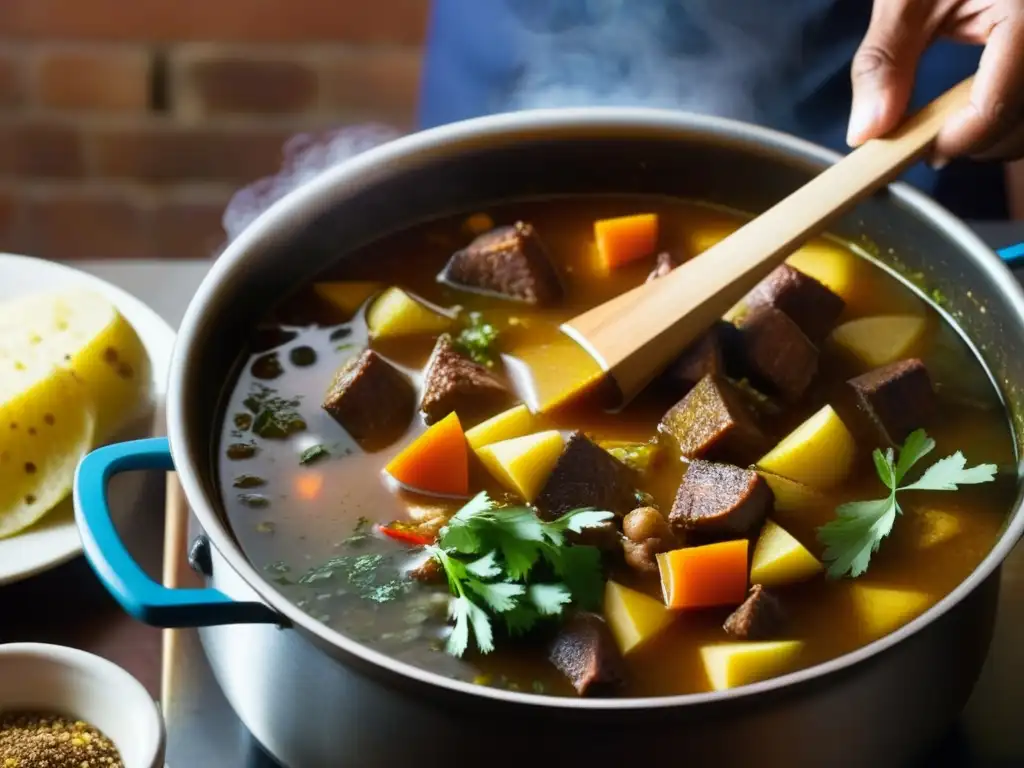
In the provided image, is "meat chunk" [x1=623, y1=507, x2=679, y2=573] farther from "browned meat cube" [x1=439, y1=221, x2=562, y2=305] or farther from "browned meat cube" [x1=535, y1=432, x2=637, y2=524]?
"browned meat cube" [x1=439, y1=221, x2=562, y2=305]

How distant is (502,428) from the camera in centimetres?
175

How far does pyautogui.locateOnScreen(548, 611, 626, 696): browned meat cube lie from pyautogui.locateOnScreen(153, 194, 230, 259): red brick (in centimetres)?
276

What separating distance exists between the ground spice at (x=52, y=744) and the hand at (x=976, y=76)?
4.45 feet

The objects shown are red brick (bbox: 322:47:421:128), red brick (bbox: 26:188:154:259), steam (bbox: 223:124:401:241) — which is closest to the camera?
steam (bbox: 223:124:401:241)

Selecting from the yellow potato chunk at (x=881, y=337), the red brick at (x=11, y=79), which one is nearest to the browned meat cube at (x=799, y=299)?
the yellow potato chunk at (x=881, y=337)

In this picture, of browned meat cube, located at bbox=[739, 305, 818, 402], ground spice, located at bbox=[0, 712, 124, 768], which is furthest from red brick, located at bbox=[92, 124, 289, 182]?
ground spice, located at bbox=[0, 712, 124, 768]

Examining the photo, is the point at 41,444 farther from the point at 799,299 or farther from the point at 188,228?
the point at 188,228

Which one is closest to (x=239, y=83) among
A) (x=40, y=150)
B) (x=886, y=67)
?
(x=40, y=150)

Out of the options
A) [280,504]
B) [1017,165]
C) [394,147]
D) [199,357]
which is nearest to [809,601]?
[280,504]

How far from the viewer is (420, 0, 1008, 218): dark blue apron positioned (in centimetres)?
257

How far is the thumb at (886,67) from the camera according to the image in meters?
2.00

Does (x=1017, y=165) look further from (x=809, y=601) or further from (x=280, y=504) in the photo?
(x=280, y=504)

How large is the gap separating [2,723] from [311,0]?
2501mm

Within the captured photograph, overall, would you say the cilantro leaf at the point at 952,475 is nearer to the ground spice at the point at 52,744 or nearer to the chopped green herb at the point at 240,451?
the chopped green herb at the point at 240,451
